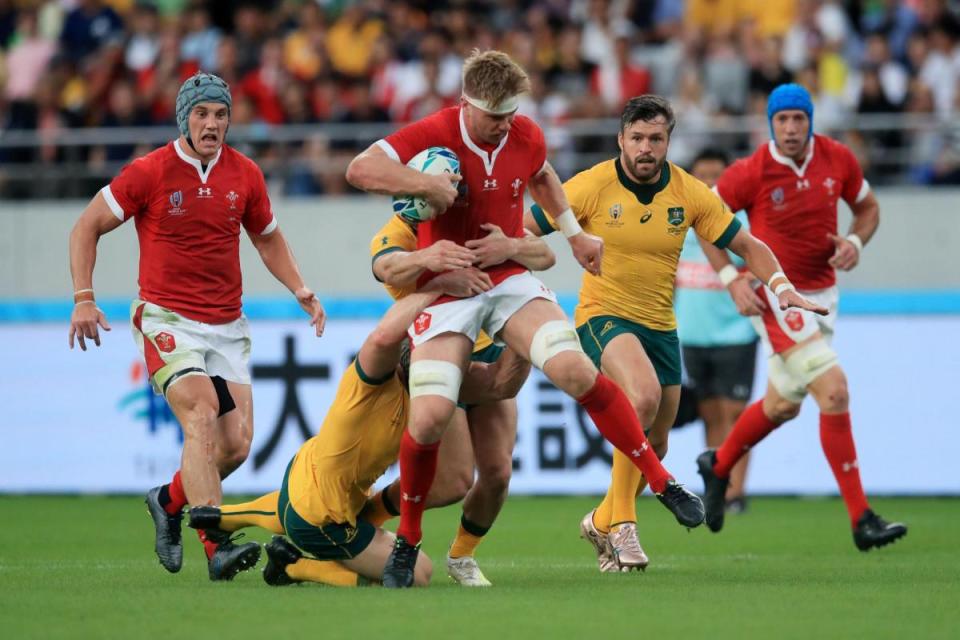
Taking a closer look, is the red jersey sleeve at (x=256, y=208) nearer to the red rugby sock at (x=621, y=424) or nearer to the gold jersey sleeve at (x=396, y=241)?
the gold jersey sleeve at (x=396, y=241)

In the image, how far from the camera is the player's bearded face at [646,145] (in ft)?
29.1

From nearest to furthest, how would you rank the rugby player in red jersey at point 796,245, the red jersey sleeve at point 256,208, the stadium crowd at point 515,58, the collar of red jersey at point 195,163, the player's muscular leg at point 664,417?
1. the collar of red jersey at point 195,163
2. the red jersey sleeve at point 256,208
3. the player's muscular leg at point 664,417
4. the rugby player in red jersey at point 796,245
5. the stadium crowd at point 515,58

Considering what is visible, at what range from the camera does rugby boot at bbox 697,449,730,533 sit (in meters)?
10.6

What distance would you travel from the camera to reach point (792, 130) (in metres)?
10.4

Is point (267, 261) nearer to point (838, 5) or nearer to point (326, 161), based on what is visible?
point (326, 161)

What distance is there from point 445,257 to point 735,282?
2.85 metres

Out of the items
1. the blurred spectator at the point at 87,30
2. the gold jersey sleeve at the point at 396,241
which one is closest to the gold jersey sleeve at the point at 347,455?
the gold jersey sleeve at the point at 396,241

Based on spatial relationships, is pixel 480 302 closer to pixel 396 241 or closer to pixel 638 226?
pixel 396 241

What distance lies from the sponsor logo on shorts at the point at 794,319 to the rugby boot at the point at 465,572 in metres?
2.97

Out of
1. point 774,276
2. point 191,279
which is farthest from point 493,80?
point 191,279

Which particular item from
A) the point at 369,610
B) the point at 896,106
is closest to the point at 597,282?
the point at 369,610

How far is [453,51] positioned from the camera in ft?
58.9

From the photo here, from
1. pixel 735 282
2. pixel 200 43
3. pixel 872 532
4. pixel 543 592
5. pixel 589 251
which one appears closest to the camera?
pixel 543 592

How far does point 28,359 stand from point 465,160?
7471 millimetres
